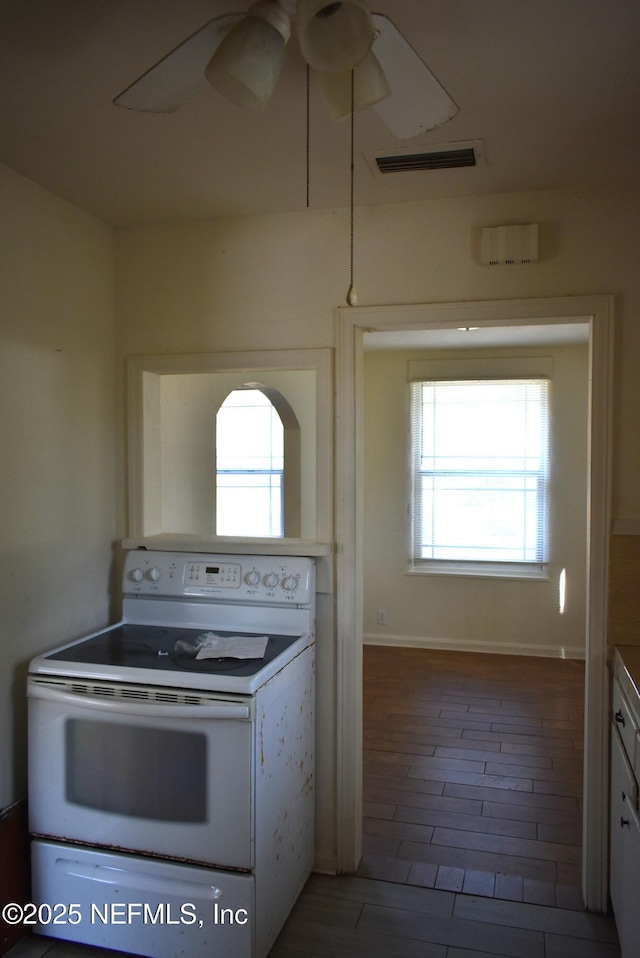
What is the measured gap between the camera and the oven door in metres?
1.89

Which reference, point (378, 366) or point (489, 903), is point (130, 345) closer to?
point (489, 903)

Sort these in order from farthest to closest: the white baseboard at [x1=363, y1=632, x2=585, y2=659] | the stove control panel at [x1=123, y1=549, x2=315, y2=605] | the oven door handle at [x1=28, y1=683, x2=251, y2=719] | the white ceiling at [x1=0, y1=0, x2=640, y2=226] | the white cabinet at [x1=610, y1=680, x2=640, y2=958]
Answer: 1. the white baseboard at [x1=363, y1=632, x2=585, y2=659]
2. the stove control panel at [x1=123, y1=549, x2=315, y2=605]
3. the oven door handle at [x1=28, y1=683, x2=251, y2=719]
4. the white cabinet at [x1=610, y1=680, x2=640, y2=958]
5. the white ceiling at [x1=0, y1=0, x2=640, y2=226]

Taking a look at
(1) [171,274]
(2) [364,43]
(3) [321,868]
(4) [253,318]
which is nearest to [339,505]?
(4) [253,318]

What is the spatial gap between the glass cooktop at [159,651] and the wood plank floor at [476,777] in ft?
3.44

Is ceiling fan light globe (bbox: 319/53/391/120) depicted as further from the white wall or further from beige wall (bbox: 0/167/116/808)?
beige wall (bbox: 0/167/116/808)

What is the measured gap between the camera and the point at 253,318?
256 centimetres

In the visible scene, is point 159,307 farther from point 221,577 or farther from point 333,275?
point 221,577

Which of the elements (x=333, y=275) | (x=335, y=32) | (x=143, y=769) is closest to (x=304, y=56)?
(x=335, y=32)

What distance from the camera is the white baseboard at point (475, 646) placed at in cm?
516

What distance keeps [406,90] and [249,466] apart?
4113mm

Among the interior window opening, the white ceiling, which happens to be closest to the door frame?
the white ceiling

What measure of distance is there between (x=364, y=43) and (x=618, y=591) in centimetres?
180

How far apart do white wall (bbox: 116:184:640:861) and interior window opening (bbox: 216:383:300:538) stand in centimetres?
261

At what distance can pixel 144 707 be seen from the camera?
6.38 feet
